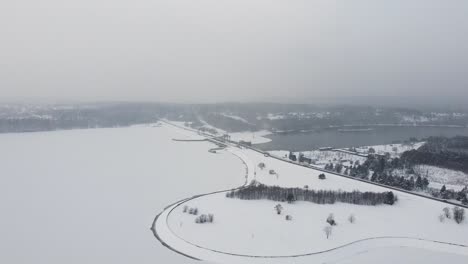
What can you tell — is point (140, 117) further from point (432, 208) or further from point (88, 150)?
point (432, 208)

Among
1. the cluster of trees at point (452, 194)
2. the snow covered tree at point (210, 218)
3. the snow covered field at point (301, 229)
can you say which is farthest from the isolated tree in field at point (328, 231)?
the cluster of trees at point (452, 194)

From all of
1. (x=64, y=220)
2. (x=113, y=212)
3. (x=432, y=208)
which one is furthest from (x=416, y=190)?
(x=64, y=220)

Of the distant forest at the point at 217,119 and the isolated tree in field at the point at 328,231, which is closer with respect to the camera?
the isolated tree in field at the point at 328,231

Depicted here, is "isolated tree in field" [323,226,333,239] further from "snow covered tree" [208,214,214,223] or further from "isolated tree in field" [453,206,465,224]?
"isolated tree in field" [453,206,465,224]

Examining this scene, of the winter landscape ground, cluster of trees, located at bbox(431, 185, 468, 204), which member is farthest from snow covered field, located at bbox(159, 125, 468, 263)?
cluster of trees, located at bbox(431, 185, 468, 204)

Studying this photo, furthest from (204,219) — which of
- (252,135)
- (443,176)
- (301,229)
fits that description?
(252,135)

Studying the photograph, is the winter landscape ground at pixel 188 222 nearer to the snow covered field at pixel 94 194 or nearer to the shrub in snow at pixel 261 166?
the snow covered field at pixel 94 194
